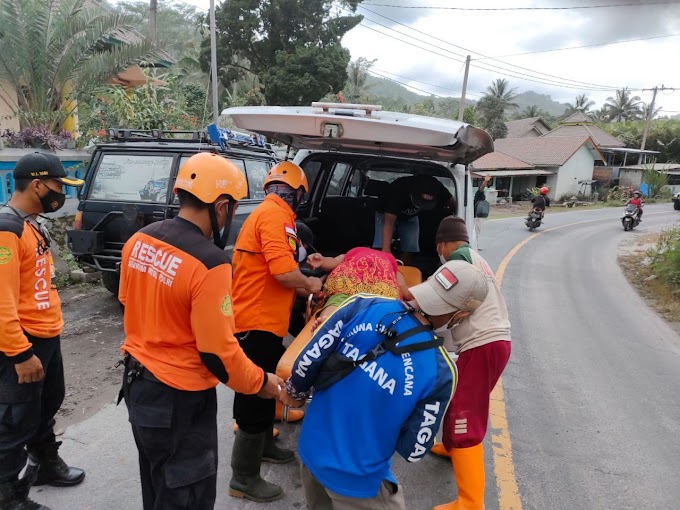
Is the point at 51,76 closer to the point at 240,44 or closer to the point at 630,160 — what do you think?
the point at 240,44

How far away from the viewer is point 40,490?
2875 mm

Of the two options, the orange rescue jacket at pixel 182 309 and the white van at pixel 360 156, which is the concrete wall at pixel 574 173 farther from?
the orange rescue jacket at pixel 182 309

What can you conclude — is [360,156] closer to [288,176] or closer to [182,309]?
[288,176]

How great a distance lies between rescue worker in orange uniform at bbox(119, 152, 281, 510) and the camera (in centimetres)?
187

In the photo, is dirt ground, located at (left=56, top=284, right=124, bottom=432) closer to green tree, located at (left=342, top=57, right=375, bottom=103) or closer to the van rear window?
the van rear window

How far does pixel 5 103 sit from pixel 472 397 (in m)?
11.7

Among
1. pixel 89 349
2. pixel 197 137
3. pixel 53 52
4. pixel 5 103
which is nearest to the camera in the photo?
pixel 89 349

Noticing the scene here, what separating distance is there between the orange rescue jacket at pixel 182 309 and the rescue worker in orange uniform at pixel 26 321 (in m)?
0.71

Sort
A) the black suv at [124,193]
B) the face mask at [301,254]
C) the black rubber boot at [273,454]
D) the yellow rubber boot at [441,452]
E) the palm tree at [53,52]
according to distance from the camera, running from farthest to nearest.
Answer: the palm tree at [53,52], the black suv at [124,193], the yellow rubber boot at [441,452], the black rubber boot at [273,454], the face mask at [301,254]

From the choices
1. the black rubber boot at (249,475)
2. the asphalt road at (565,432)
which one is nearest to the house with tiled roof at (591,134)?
the asphalt road at (565,432)

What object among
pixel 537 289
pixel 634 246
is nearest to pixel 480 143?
pixel 537 289

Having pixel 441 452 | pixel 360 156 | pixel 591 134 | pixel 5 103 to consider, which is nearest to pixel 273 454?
pixel 441 452

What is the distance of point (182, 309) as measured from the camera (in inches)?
74.7

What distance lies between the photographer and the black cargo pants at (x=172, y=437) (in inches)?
77.2
